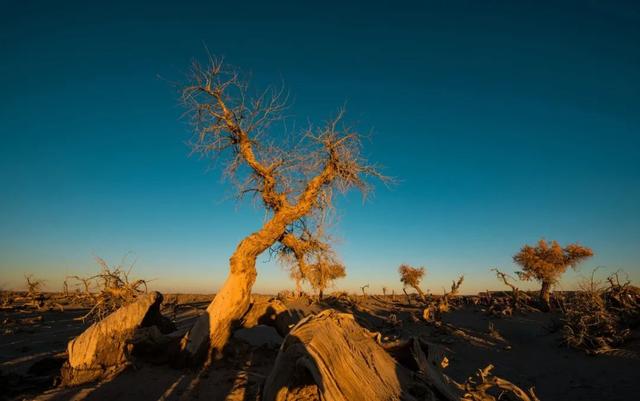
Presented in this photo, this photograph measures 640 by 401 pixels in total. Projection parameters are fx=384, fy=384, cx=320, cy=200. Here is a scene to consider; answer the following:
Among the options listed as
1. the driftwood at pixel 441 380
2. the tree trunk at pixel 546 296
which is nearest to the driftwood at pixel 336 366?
the driftwood at pixel 441 380

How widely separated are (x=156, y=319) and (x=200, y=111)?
578cm

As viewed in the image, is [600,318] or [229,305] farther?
[600,318]

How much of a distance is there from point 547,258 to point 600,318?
19.9 metres

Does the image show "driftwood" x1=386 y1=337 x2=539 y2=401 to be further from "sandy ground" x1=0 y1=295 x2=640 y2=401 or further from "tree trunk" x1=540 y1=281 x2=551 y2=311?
"tree trunk" x1=540 y1=281 x2=551 y2=311

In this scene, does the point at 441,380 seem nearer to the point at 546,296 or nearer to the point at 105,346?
the point at 105,346

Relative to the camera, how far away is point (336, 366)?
15.4 feet

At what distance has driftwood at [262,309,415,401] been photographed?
439 centimetres

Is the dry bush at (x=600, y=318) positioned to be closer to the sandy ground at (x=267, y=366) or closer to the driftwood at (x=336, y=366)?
the sandy ground at (x=267, y=366)

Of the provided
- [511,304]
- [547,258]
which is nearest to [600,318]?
[511,304]

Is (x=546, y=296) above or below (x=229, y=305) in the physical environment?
above

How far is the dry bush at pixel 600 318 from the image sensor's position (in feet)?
38.8

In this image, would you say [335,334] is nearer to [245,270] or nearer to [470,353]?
[245,270]

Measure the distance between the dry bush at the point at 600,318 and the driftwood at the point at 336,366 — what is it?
9.67 metres

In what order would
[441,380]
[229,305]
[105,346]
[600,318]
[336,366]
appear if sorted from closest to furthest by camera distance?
[336,366] → [441,380] → [105,346] → [229,305] → [600,318]
